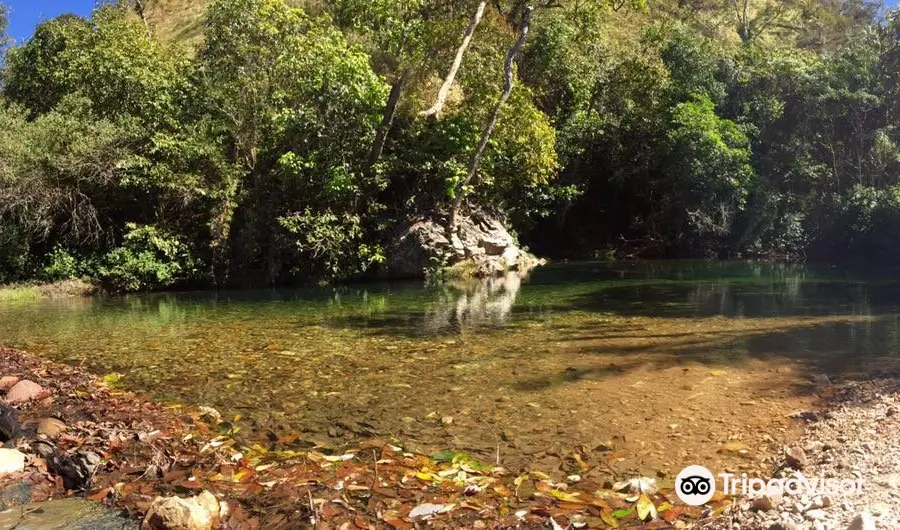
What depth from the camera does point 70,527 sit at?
4.39m

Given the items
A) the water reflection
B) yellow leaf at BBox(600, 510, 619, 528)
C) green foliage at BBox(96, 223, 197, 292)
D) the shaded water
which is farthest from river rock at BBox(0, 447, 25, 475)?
green foliage at BBox(96, 223, 197, 292)

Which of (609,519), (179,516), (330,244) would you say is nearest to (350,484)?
(179,516)

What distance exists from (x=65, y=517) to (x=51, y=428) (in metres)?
1.94

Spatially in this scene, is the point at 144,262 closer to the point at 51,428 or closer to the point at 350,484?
the point at 51,428

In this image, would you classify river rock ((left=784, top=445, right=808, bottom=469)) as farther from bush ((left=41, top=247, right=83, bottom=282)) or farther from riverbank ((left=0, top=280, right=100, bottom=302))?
bush ((left=41, top=247, right=83, bottom=282))

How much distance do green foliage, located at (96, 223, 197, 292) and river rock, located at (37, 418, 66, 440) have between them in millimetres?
17570

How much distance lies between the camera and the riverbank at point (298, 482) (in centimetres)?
438

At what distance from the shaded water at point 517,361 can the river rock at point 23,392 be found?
3.66 ft

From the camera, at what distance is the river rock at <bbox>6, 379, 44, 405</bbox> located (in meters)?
7.10

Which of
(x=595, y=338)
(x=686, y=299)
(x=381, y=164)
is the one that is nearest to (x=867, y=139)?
(x=686, y=299)

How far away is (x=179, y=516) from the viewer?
4.18 metres

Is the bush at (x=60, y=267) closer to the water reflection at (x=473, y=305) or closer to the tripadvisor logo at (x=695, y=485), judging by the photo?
the water reflection at (x=473, y=305)

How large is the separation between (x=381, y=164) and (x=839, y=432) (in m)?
Answer: 20.0

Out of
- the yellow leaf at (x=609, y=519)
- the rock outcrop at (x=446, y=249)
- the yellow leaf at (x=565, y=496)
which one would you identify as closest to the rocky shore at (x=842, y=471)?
the yellow leaf at (x=609, y=519)
